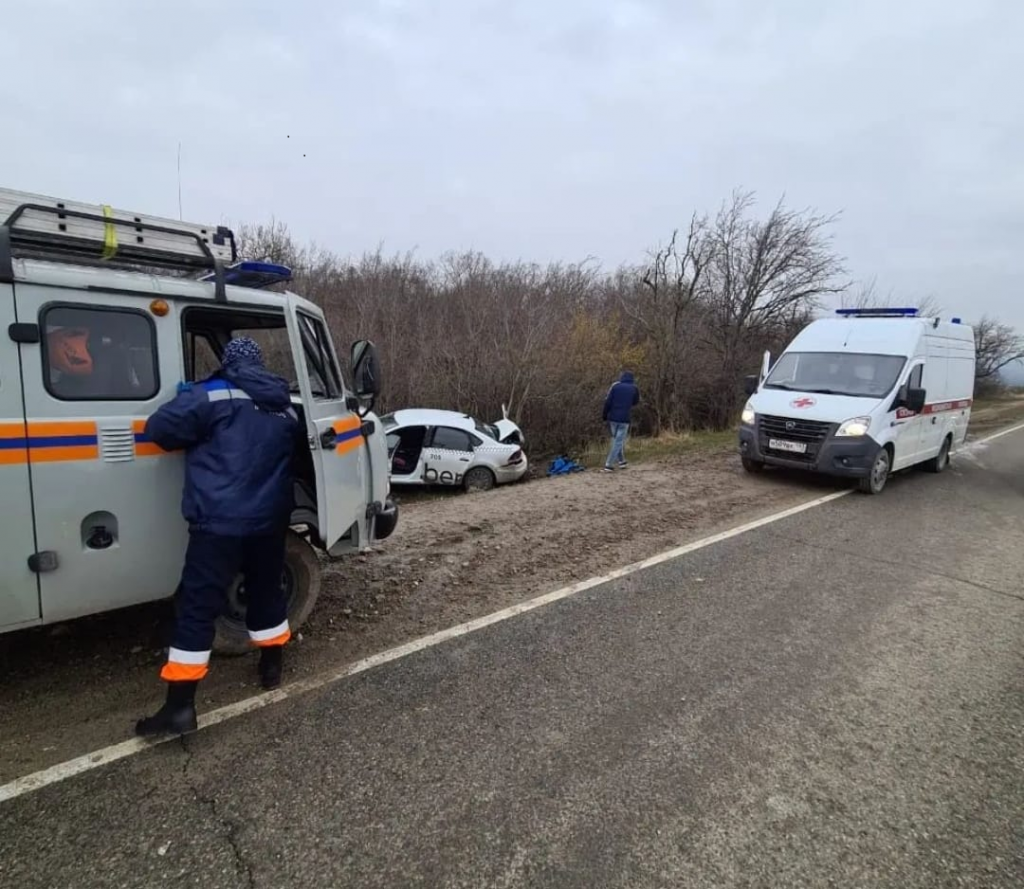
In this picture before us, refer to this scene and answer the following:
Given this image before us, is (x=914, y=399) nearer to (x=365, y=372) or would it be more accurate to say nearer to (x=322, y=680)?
(x=365, y=372)

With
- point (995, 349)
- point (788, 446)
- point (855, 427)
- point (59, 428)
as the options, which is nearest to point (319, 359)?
point (59, 428)

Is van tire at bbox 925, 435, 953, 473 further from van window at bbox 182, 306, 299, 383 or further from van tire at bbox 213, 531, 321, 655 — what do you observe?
van window at bbox 182, 306, 299, 383

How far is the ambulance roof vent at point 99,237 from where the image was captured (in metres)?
2.79

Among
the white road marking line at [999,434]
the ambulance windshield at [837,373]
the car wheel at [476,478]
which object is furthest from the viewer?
the white road marking line at [999,434]

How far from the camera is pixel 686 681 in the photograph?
350 cm

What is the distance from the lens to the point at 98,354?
2986 millimetres

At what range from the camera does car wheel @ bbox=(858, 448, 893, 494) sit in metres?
8.31

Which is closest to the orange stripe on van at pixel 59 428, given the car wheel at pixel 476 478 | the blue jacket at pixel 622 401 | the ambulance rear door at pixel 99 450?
the ambulance rear door at pixel 99 450

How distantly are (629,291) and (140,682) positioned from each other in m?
25.0

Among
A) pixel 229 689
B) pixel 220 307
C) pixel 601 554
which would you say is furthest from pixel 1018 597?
pixel 220 307

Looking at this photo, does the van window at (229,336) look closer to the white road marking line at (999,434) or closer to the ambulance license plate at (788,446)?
the ambulance license plate at (788,446)

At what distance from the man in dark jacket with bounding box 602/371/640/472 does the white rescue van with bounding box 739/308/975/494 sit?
7.38 feet

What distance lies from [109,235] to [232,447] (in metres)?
1.26

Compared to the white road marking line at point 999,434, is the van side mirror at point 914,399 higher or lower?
higher
